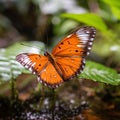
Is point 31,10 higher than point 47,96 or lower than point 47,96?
higher

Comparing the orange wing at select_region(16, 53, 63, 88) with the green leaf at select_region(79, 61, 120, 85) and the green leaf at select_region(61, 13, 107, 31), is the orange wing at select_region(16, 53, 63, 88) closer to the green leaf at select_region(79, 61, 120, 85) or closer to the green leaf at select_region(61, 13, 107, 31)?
the green leaf at select_region(79, 61, 120, 85)

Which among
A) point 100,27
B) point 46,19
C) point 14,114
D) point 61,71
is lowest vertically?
point 14,114

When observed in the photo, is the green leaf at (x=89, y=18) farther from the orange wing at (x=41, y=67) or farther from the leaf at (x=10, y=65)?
the orange wing at (x=41, y=67)

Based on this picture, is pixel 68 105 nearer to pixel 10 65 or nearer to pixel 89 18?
pixel 10 65

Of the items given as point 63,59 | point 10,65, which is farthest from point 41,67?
point 10,65

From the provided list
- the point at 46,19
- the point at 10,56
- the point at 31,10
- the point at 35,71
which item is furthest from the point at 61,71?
the point at 31,10

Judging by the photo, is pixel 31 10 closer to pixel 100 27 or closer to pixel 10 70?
pixel 100 27
